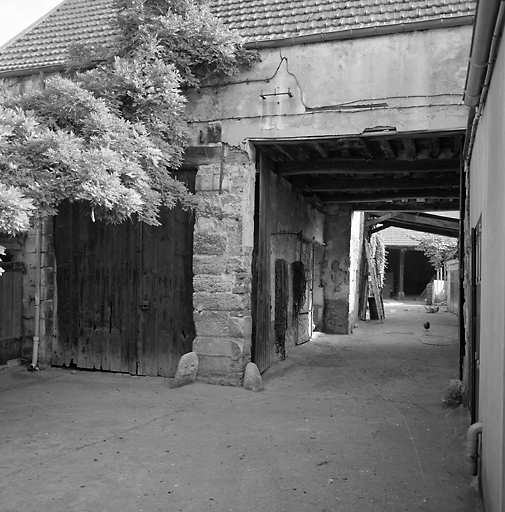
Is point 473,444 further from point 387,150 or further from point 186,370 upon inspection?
point 387,150

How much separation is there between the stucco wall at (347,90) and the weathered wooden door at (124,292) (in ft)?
3.47

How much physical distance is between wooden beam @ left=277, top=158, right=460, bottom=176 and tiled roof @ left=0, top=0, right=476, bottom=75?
1974 mm

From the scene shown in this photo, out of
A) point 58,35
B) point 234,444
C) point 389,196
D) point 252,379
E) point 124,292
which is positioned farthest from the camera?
point 389,196

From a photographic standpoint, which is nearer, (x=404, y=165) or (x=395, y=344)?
(x=404, y=165)

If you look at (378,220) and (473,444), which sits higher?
(378,220)

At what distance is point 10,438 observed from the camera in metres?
4.72

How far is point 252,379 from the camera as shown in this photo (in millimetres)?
6574

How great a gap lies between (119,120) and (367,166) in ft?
12.6

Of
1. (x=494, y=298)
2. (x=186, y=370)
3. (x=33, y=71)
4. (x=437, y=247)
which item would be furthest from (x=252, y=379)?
(x=437, y=247)

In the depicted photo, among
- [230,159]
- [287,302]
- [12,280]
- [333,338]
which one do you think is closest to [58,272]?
[12,280]

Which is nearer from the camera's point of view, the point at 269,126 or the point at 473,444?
the point at 473,444

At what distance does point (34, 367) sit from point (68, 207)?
2248 millimetres

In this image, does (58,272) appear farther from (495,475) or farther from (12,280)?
(495,475)

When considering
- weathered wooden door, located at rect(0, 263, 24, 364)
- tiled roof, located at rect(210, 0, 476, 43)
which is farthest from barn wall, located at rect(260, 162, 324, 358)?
weathered wooden door, located at rect(0, 263, 24, 364)
